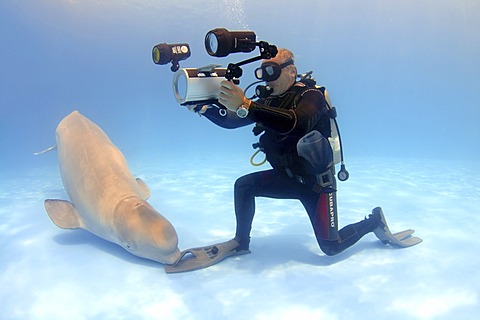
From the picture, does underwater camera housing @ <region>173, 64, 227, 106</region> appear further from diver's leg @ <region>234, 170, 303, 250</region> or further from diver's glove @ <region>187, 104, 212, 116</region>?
diver's leg @ <region>234, 170, 303, 250</region>

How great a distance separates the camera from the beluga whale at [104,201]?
13.7 feet

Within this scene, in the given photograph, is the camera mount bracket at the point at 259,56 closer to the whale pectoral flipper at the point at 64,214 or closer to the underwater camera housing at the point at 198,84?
the underwater camera housing at the point at 198,84

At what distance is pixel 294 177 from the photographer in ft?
14.3

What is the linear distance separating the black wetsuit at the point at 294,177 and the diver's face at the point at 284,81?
5cm

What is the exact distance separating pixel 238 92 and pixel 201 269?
2020 mm

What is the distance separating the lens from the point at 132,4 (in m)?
33.7

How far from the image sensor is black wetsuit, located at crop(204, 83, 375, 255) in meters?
3.68

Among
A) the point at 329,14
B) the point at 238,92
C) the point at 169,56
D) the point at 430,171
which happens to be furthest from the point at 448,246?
the point at 329,14

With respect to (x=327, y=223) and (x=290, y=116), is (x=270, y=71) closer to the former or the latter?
(x=290, y=116)

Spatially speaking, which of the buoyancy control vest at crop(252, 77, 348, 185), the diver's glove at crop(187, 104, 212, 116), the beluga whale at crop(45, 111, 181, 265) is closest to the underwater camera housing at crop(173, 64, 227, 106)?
the diver's glove at crop(187, 104, 212, 116)

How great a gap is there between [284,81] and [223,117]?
81 centimetres

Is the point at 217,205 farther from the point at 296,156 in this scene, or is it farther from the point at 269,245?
the point at 296,156

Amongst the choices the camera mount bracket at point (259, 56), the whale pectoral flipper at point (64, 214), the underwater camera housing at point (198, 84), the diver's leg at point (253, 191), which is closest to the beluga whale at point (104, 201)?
the whale pectoral flipper at point (64, 214)

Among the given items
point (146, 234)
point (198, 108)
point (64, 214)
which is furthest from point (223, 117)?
point (64, 214)
